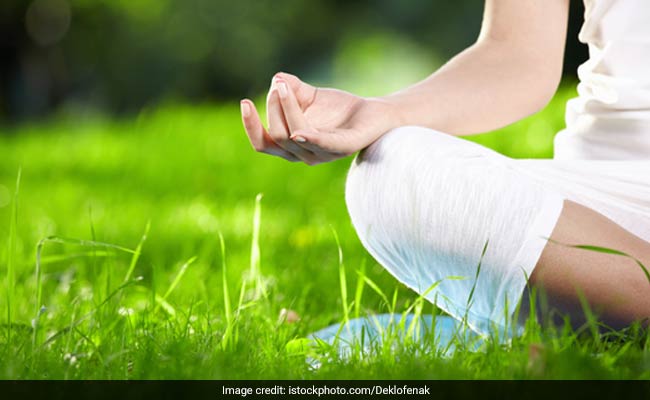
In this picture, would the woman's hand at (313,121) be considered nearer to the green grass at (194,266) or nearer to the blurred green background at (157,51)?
the green grass at (194,266)

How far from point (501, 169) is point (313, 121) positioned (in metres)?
0.27

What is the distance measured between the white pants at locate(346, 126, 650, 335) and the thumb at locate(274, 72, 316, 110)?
110 mm

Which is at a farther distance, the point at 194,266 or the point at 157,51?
the point at 157,51

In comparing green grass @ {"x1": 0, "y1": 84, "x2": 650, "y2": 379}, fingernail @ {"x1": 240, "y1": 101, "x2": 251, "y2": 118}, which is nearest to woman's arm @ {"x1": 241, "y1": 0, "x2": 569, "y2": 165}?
fingernail @ {"x1": 240, "y1": 101, "x2": 251, "y2": 118}

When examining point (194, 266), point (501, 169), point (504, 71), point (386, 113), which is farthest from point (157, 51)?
point (501, 169)

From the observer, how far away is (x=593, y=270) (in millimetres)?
1198

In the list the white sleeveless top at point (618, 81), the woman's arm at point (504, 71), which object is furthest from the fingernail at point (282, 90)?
the white sleeveless top at point (618, 81)

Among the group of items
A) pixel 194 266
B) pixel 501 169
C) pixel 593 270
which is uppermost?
pixel 501 169

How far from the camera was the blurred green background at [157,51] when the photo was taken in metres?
14.7

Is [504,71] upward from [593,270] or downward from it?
upward

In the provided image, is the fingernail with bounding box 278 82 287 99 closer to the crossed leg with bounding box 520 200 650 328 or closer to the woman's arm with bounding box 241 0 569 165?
the woman's arm with bounding box 241 0 569 165

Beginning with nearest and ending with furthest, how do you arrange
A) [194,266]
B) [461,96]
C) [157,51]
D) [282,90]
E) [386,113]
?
[282,90], [386,113], [461,96], [194,266], [157,51]

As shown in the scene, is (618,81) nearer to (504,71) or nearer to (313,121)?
(504,71)
